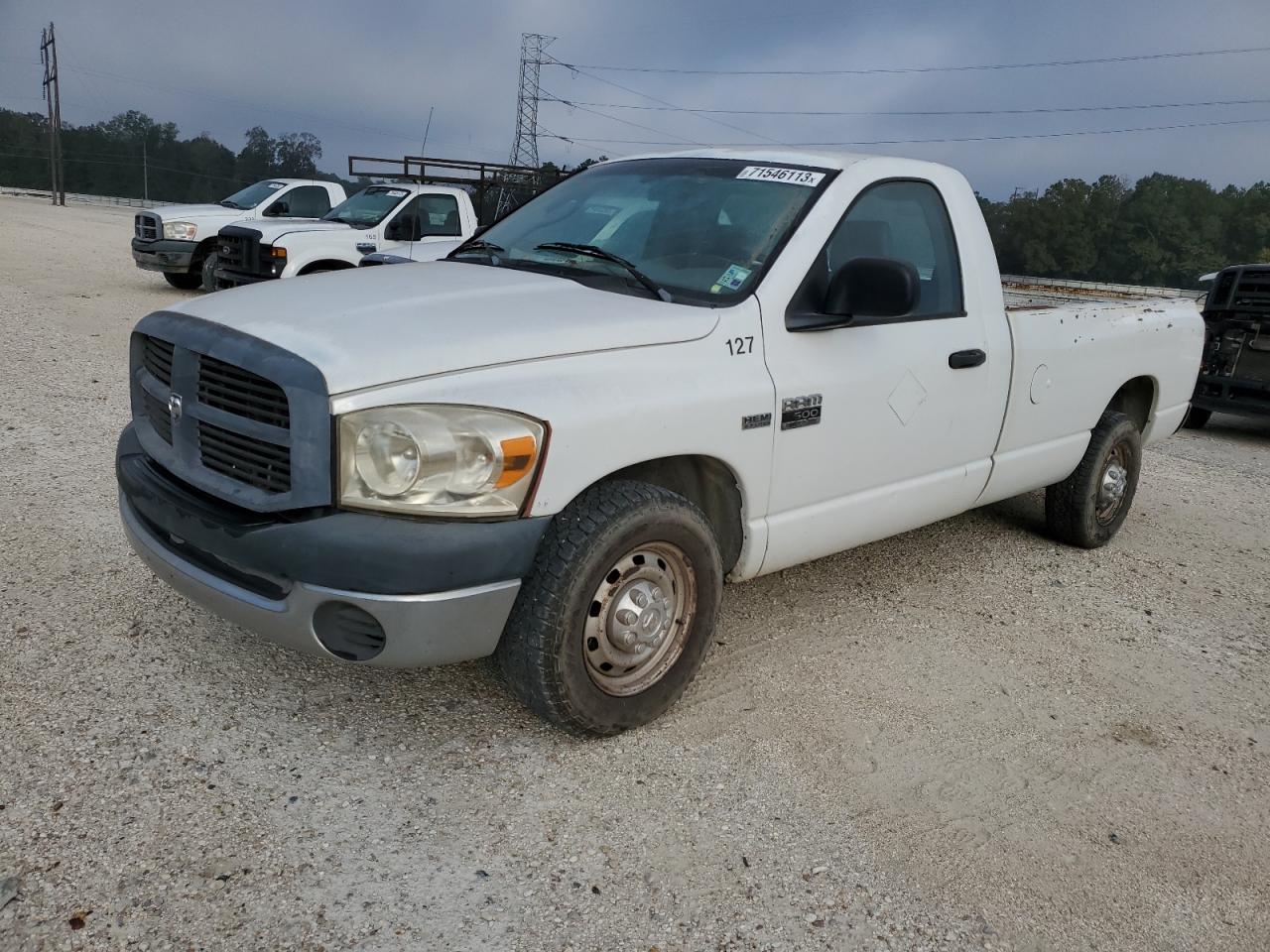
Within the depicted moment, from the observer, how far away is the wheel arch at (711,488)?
338cm

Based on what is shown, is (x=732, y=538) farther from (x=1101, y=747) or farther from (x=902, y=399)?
(x=1101, y=747)

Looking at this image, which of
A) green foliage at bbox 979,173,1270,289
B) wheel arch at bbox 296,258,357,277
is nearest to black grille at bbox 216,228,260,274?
wheel arch at bbox 296,258,357,277

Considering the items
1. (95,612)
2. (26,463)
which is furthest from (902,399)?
(26,463)

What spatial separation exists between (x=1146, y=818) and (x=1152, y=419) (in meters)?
3.28

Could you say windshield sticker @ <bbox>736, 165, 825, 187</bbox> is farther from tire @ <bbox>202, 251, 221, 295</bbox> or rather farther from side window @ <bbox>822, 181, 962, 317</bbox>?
tire @ <bbox>202, 251, 221, 295</bbox>

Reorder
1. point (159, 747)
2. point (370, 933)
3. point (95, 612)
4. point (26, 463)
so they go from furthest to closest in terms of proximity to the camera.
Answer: point (26, 463) < point (95, 612) < point (159, 747) < point (370, 933)

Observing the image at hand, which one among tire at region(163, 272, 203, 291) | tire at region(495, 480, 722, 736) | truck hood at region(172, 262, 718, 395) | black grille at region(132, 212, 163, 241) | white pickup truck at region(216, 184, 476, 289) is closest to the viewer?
truck hood at region(172, 262, 718, 395)

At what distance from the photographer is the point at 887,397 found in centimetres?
383

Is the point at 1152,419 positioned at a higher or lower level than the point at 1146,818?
higher

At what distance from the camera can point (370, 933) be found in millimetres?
2410

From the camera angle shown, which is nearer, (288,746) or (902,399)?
(288,746)

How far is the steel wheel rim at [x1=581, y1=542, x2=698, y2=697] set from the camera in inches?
122

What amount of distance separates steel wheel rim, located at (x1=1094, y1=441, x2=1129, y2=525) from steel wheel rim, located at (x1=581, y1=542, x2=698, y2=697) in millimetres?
3151

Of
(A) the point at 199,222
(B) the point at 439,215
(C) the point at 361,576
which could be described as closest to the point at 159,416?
(C) the point at 361,576
